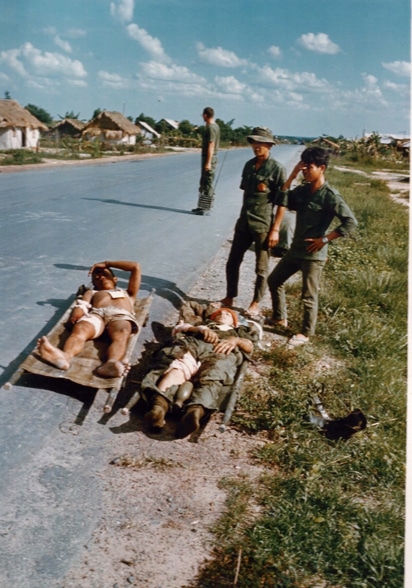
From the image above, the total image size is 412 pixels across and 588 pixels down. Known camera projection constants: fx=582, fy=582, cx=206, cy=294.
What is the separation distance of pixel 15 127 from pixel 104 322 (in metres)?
29.4

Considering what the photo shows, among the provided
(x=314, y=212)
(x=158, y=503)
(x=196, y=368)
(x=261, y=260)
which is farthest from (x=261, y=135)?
(x=158, y=503)

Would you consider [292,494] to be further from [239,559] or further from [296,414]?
[296,414]

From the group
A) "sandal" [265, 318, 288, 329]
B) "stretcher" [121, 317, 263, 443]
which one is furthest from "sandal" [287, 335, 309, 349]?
"stretcher" [121, 317, 263, 443]

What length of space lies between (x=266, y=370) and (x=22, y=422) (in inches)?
79.2

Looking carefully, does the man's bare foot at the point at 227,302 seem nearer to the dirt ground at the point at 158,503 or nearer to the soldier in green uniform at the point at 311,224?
the soldier in green uniform at the point at 311,224

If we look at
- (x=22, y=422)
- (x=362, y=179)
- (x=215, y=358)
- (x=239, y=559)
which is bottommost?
(x=239, y=559)

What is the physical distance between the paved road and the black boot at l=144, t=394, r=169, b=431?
0.27m

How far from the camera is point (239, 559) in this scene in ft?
8.43

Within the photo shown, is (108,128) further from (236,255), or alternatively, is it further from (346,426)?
(346,426)

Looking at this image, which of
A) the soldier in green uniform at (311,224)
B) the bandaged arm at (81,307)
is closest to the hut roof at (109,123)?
the soldier in green uniform at (311,224)

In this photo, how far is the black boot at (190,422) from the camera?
3.38 meters

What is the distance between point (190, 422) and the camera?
3379mm

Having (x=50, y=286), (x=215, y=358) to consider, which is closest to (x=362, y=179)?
(x=50, y=286)

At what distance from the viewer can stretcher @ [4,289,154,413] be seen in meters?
3.66
